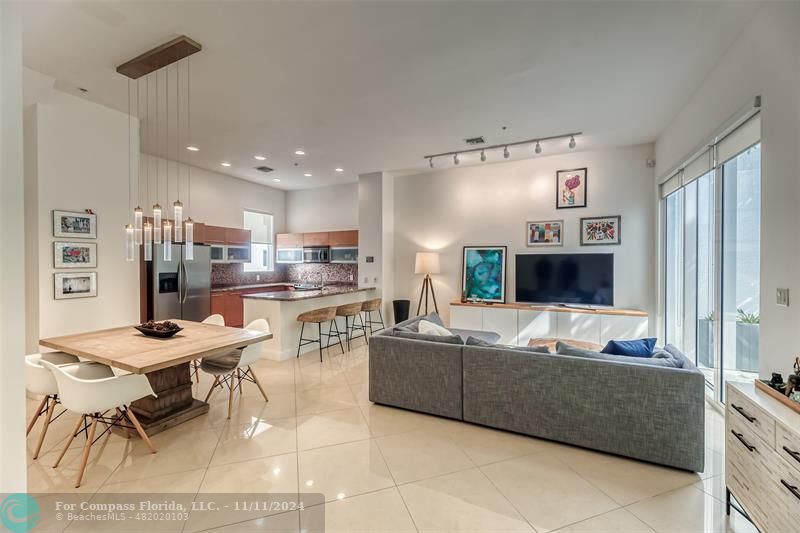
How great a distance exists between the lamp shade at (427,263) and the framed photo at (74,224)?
4462mm

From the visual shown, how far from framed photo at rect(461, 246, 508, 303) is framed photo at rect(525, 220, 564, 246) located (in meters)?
0.48

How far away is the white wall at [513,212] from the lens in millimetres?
→ 5145

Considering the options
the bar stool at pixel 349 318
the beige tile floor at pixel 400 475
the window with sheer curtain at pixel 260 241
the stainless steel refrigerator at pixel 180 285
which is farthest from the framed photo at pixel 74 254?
the window with sheer curtain at pixel 260 241

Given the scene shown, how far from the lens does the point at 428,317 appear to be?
14.6 feet

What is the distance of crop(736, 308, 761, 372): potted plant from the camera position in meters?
2.80

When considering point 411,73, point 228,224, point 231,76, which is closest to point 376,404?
point 411,73

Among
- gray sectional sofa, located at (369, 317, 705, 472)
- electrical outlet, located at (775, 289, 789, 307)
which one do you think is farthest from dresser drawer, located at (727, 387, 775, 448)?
electrical outlet, located at (775, 289, 789, 307)

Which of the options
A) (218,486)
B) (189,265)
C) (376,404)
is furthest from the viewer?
(189,265)

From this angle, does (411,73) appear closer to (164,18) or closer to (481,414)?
(164,18)

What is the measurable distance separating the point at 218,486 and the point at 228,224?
5701 millimetres

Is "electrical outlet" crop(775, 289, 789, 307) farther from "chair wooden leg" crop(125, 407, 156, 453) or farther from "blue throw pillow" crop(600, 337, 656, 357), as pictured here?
"chair wooden leg" crop(125, 407, 156, 453)

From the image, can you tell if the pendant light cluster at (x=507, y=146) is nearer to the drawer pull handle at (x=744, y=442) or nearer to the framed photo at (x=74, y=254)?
the drawer pull handle at (x=744, y=442)

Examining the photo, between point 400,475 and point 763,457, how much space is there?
189cm

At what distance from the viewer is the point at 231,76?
3.14 meters
